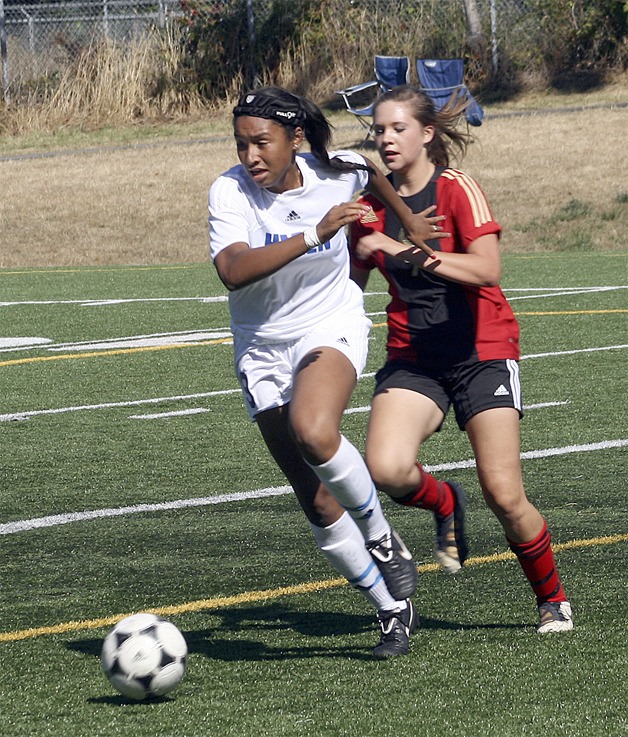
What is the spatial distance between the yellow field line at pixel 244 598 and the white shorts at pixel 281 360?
0.87 metres

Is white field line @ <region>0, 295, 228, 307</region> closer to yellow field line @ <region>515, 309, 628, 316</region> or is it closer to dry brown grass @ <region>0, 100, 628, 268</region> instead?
yellow field line @ <region>515, 309, 628, 316</region>

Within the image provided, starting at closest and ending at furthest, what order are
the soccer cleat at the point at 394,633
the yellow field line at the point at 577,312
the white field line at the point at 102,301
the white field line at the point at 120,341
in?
the soccer cleat at the point at 394,633
the white field line at the point at 120,341
the yellow field line at the point at 577,312
the white field line at the point at 102,301

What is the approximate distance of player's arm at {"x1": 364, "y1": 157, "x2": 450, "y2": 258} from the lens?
16.1ft

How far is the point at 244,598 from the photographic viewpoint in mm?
5555

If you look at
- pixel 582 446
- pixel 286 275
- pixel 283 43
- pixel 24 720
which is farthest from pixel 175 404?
pixel 283 43

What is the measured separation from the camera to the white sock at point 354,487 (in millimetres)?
4617

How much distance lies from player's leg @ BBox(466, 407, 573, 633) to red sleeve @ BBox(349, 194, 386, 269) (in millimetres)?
720

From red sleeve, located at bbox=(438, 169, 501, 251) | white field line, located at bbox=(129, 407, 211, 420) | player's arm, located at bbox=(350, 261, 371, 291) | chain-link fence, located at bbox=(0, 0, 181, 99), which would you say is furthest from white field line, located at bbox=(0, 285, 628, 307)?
chain-link fence, located at bbox=(0, 0, 181, 99)

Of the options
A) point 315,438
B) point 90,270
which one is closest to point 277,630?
point 315,438

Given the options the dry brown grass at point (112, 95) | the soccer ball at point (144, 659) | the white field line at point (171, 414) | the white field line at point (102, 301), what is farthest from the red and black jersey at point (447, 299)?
the dry brown grass at point (112, 95)

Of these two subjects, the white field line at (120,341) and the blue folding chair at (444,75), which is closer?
the white field line at (120,341)

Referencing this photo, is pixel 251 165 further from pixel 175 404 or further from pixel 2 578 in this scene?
pixel 175 404

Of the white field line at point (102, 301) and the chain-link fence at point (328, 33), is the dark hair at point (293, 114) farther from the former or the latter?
the chain-link fence at point (328, 33)

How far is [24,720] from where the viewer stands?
4176 mm
